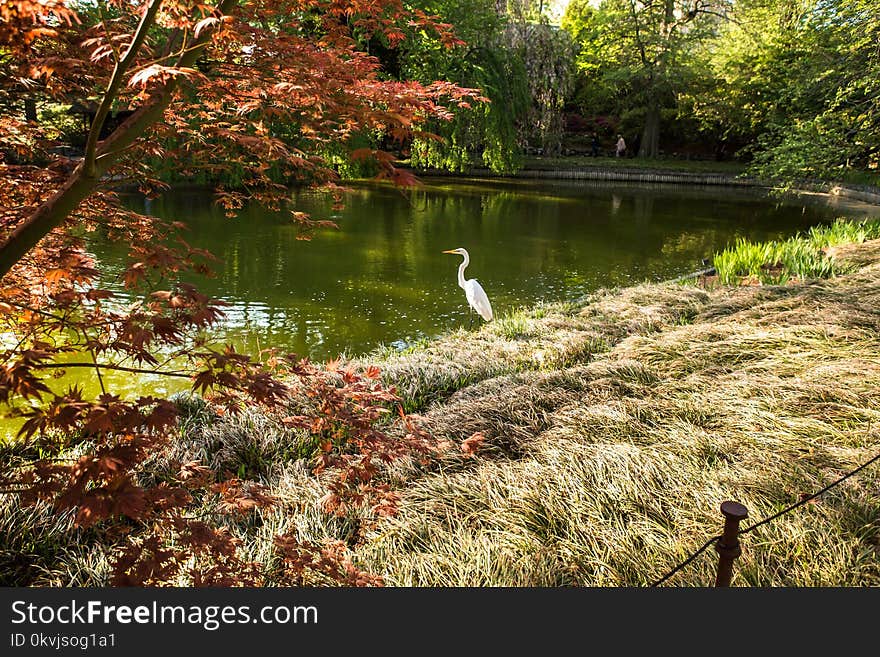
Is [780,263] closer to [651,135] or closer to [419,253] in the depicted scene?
[419,253]

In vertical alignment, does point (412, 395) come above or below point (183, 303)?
below

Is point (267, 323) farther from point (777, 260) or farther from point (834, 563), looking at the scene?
point (777, 260)

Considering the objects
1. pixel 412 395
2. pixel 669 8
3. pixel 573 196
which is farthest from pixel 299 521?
pixel 669 8

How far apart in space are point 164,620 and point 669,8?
31977mm

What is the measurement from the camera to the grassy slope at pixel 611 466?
222 cm

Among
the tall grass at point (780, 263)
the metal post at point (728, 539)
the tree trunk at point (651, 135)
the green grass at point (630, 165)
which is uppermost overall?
the tree trunk at point (651, 135)

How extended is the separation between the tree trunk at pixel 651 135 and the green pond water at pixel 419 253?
10.2m

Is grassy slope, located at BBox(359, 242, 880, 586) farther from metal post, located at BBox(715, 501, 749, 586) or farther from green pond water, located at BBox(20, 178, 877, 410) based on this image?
green pond water, located at BBox(20, 178, 877, 410)

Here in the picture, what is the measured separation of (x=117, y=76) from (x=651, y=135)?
1208 inches

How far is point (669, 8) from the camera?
2661 cm

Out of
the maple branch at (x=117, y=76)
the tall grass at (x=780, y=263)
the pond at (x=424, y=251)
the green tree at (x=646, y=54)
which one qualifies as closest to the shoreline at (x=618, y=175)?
the green tree at (x=646, y=54)

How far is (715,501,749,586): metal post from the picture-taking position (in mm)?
1504

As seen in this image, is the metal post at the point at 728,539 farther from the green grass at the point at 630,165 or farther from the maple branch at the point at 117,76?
the green grass at the point at 630,165

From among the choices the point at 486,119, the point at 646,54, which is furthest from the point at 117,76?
the point at 646,54
